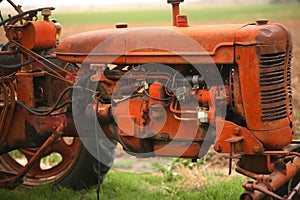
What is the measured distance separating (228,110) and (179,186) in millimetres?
1752

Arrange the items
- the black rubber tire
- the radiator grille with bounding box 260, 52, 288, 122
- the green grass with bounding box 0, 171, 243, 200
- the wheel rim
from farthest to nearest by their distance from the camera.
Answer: the wheel rim
the black rubber tire
the green grass with bounding box 0, 171, 243, 200
the radiator grille with bounding box 260, 52, 288, 122

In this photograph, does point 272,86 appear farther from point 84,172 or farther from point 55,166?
point 55,166

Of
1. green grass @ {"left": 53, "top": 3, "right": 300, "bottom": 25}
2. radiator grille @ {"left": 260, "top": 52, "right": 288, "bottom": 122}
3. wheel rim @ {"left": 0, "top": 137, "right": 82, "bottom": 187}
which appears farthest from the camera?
green grass @ {"left": 53, "top": 3, "right": 300, "bottom": 25}

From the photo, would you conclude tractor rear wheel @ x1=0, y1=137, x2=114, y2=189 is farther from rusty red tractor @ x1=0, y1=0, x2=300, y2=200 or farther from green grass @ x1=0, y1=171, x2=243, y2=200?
rusty red tractor @ x1=0, y1=0, x2=300, y2=200

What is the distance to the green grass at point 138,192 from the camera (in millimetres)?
5355

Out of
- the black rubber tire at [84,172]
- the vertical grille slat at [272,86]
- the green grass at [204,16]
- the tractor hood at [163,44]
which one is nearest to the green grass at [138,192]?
the black rubber tire at [84,172]

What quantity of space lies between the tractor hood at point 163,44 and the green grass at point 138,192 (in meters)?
1.59

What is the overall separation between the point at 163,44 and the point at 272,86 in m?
0.82

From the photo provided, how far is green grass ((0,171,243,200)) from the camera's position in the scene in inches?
211

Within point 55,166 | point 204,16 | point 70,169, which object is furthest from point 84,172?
point 204,16

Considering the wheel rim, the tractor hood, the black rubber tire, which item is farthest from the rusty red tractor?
the wheel rim

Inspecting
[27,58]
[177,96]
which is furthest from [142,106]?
[27,58]

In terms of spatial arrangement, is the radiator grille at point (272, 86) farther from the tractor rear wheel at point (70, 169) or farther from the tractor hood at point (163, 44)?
the tractor rear wheel at point (70, 169)

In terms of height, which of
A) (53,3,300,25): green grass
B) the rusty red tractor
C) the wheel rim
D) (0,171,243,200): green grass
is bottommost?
(53,3,300,25): green grass
